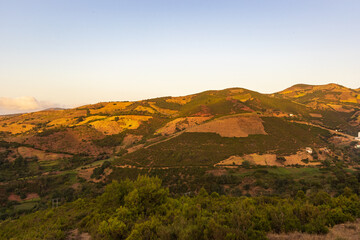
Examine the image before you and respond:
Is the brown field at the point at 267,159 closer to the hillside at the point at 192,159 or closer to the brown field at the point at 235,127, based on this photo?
the hillside at the point at 192,159

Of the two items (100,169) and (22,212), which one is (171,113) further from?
(22,212)

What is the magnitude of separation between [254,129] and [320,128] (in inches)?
1837

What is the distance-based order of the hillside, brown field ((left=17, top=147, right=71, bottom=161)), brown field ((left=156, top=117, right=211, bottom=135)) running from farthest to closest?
brown field ((left=156, top=117, right=211, bottom=135)) → brown field ((left=17, top=147, right=71, bottom=161)) → the hillside

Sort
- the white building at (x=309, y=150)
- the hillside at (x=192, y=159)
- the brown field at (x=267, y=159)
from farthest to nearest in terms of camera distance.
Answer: the white building at (x=309, y=150)
the brown field at (x=267, y=159)
the hillside at (x=192, y=159)

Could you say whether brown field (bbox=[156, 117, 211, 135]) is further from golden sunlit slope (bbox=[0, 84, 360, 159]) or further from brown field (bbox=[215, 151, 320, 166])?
brown field (bbox=[215, 151, 320, 166])

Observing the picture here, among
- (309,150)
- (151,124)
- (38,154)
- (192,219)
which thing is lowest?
(38,154)

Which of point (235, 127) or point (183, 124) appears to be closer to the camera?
point (235, 127)

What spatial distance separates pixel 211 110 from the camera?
414 ft

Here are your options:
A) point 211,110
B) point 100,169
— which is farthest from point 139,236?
point 211,110

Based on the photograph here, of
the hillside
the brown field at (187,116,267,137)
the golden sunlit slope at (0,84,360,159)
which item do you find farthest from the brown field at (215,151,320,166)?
the brown field at (187,116,267,137)

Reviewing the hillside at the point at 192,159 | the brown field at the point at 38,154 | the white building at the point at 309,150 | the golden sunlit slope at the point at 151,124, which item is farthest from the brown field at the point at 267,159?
the brown field at the point at 38,154

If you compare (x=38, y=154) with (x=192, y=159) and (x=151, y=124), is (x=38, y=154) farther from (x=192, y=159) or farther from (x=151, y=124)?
A: (x=192, y=159)

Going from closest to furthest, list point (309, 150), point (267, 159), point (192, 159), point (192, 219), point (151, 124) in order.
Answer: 1. point (192, 219)
2. point (267, 159)
3. point (192, 159)
4. point (309, 150)
5. point (151, 124)

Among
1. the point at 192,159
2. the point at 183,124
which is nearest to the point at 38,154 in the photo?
the point at 183,124
